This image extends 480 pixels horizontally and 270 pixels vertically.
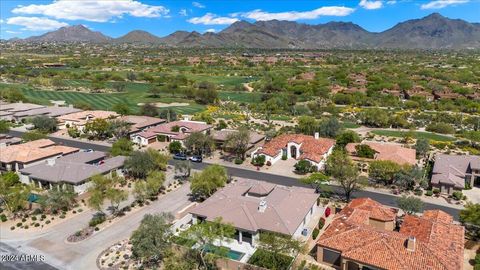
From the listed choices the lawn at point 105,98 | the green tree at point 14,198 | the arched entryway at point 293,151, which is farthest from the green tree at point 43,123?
the arched entryway at point 293,151

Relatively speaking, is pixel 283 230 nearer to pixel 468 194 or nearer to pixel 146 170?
pixel 146 170

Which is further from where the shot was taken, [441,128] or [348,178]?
[441,128]

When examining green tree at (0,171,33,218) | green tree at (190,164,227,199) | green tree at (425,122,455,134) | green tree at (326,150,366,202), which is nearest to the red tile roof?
green tree at (326,150,366,202)

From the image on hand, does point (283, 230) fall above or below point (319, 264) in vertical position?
above

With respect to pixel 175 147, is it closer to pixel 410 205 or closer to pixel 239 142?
pixel 239 142

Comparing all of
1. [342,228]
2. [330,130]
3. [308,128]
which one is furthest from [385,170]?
Answer: [308,128]

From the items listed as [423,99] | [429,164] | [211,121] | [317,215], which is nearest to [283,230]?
[317,215]
